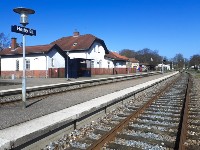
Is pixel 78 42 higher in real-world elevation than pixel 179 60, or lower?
lower

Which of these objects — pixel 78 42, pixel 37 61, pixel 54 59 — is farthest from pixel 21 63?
pixel 78 42

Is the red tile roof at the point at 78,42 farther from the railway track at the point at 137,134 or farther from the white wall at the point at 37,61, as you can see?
the railway track at the point at 137,134

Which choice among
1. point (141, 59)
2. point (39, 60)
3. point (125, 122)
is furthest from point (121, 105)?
point (141, 59)

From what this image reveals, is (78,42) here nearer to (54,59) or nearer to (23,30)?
(54,59)

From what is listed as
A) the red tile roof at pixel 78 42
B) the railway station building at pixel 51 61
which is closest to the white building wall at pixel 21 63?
the railway station building at pixel 51 61

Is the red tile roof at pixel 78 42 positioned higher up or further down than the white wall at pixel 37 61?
higher up

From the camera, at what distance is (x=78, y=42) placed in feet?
158

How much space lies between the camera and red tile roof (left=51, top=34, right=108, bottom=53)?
45344mm

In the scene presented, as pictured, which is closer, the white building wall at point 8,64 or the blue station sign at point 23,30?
the blue station sign at point 23,30

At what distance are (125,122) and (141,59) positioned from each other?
137m

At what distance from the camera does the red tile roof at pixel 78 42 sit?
4534cm

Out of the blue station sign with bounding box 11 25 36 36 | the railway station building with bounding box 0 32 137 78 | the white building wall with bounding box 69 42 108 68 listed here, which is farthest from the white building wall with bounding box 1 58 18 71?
the blue station sign with bounding box 11 25 36 36

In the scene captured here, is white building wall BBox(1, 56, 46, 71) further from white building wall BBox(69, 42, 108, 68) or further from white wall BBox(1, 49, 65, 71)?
white building wall BBox(69, 42, 108, 68)

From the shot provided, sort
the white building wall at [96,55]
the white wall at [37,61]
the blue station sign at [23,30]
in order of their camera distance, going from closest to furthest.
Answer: the blue station sign at [23,30]
the white wall at [37,61]
the white building wall at [96,55]
